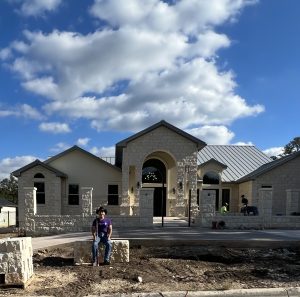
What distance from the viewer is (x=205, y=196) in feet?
71.7

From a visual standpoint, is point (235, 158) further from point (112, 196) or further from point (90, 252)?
point (90, 252)

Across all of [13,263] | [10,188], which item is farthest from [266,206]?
[10,188]

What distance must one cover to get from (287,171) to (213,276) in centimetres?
2244

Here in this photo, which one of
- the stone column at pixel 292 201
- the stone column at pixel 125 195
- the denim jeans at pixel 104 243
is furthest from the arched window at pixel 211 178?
the denim jeans at pixel 104 243

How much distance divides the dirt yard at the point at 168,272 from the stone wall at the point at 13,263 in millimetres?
217

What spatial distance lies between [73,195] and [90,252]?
794 inches

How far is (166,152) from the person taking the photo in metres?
29.5

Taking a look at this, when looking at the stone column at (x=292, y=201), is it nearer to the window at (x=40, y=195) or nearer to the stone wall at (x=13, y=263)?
the window at (x=40, y=195)

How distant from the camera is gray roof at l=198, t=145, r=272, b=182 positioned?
34.4 meters

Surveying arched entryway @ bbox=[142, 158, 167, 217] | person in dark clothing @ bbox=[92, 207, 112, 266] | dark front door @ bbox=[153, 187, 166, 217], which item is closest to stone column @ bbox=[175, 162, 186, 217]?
dark front door @ bbox=[153, 187, 166, 217]

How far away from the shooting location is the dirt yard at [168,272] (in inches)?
329

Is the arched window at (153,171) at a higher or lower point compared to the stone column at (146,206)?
higher

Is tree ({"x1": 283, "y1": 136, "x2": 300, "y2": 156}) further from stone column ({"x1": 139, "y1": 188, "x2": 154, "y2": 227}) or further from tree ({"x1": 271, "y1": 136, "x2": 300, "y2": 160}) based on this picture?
stone column ({"x1": 139, "y1": 188, "x2": 154, "y2": 227})

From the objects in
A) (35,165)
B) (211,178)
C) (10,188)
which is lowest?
(10,188)
